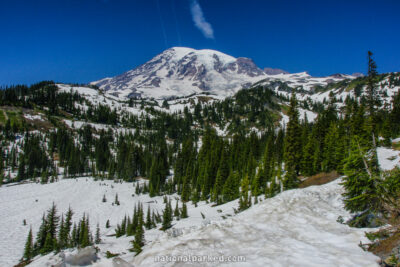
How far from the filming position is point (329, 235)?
10.6 metres

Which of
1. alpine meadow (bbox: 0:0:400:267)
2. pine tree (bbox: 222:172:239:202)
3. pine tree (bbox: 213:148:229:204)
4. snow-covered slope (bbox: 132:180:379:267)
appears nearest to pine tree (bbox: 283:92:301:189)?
alpine meadow (bbox: 0:0:400:267)

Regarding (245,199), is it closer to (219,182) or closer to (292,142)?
(292,142)

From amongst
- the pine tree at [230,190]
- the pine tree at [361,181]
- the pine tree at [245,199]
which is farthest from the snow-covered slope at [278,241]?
the pine tree at [230,190]

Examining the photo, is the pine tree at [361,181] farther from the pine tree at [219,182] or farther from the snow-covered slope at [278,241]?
the pine tree at [219,182]

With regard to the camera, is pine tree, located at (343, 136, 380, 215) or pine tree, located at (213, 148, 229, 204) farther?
pine tree, located at (213, 148, 229, 204)

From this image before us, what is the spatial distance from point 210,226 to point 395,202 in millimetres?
8995

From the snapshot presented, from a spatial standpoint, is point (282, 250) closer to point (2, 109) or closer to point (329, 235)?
point (329, 235)

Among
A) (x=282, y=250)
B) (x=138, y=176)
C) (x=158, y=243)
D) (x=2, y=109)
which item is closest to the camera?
(x=282, y=250)

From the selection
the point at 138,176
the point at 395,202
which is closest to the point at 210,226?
the point at 395,202

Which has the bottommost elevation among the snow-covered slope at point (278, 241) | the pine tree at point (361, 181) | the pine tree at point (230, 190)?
the pine tree at point (230, 190)

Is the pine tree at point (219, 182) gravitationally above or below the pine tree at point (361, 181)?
below

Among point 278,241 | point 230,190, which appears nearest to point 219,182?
point 230,190

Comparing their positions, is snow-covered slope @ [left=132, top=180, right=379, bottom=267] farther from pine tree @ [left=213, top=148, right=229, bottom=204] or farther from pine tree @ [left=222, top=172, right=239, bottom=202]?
pine tree @ [left=213, top=148, right=229, bottom=204]

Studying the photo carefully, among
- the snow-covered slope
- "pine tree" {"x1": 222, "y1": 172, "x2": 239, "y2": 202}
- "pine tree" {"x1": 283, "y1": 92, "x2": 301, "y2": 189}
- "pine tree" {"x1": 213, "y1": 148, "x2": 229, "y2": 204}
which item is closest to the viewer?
the snow-covered slope
